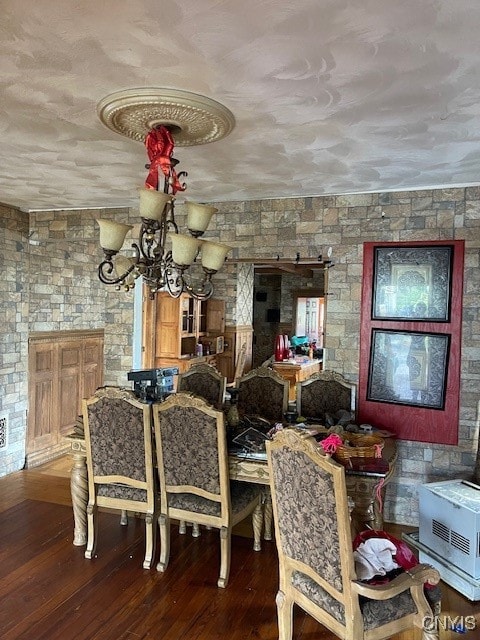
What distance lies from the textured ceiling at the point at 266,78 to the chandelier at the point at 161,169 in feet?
0.28

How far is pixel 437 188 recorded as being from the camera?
374 centimetres

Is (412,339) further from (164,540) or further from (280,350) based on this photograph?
(280,350)

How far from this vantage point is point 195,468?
111 inches

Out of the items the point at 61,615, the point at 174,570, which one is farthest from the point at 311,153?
the point at 61,615

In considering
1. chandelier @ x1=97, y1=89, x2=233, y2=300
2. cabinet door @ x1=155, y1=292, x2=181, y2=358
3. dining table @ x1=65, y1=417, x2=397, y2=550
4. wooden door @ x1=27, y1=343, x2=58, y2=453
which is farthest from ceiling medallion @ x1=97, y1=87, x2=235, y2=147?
cabinet door @ x1=155, y1=292, x2=181, y2=358

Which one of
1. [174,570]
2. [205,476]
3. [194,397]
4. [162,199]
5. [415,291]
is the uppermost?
[162,199]

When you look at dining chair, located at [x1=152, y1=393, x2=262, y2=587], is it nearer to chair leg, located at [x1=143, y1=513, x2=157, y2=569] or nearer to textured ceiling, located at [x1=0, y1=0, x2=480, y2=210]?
chair leg, located at [x1=143, y1=513, x2=157, y2=569]

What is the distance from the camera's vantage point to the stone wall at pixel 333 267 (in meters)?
3.69

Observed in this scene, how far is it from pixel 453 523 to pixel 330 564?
1.37 m

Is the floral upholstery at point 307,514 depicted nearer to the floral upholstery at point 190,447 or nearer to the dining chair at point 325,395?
the floral upholstery at point 190,447

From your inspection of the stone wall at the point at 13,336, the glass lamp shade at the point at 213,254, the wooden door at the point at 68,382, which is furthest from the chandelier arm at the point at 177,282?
the wooden door at the point at 68,382

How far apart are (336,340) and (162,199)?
2250 mm

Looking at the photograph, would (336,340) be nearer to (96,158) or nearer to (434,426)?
(434,426)

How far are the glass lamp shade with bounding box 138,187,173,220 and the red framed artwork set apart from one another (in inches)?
85.4
